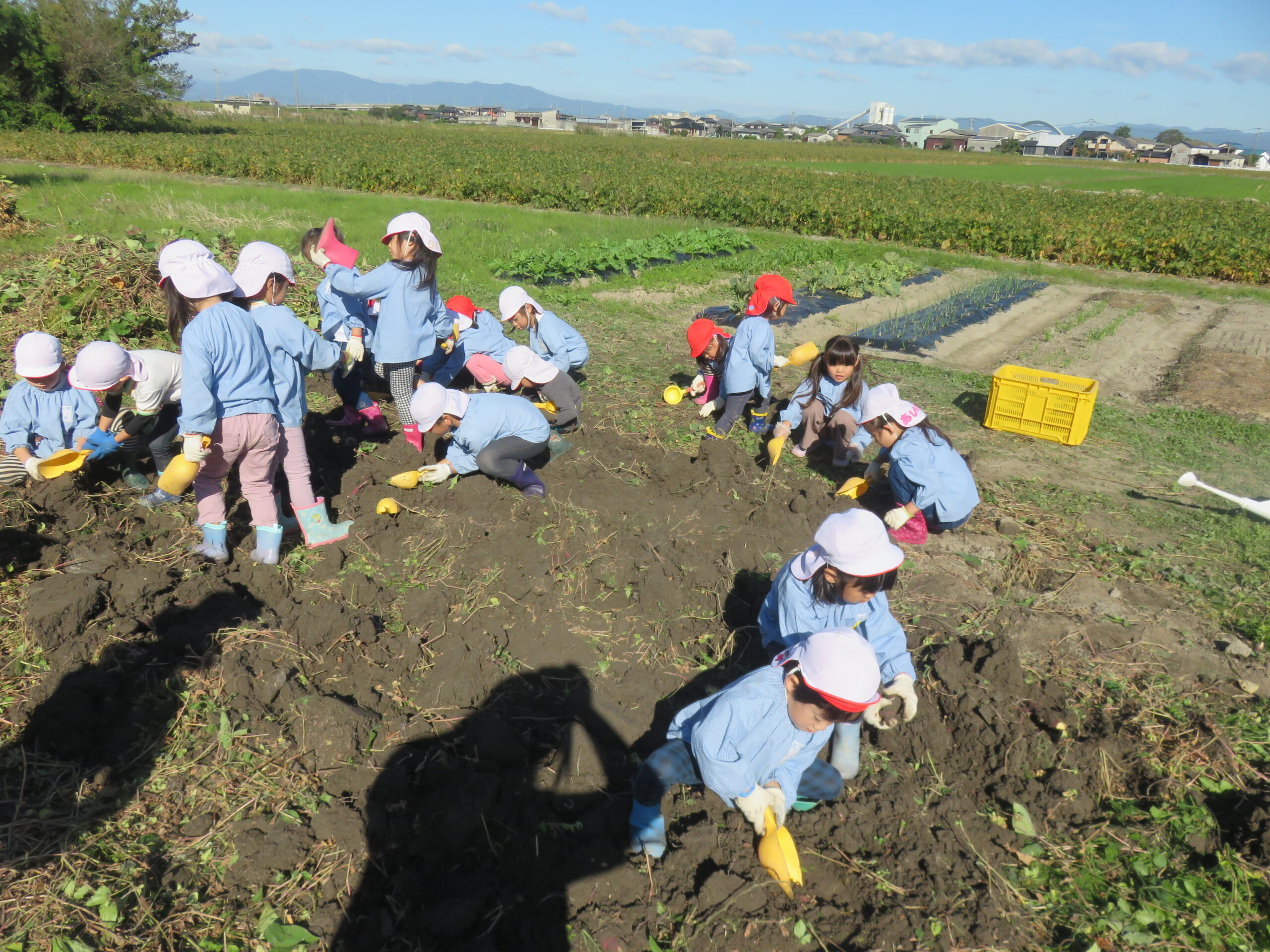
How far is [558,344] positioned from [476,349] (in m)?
0.70

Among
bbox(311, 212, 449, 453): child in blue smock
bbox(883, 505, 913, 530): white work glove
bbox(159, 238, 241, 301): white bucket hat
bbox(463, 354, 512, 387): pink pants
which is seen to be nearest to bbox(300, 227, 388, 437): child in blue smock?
bbox(311, 212, 449, 453): child in blue smock

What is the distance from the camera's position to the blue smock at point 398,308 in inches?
208

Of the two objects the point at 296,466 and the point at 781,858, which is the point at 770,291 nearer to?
the point at 296,466

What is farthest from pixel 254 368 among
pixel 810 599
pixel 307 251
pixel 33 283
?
pixel 33 283

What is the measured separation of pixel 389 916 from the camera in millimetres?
2576

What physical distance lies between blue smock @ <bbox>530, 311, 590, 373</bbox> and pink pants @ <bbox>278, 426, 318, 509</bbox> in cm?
254

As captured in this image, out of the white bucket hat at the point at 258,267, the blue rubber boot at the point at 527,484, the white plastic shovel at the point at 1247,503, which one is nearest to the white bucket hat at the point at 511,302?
the blue rubber boot at the point at 527,484

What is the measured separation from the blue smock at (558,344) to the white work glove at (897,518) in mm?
3038

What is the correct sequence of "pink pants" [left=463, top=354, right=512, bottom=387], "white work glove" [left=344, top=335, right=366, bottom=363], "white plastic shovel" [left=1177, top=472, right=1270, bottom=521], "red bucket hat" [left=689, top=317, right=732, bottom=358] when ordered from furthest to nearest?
"red bucket hat" [left=689, top=317, right=732, bottom=358]
"pink pants" [left=463, top=354, right=512, bottom=387]
"white work glove" [left=344, top=335, right=366, bottom=363]
"white plastic shovel" [left=1177, top=472, right=1270, bottom=521]

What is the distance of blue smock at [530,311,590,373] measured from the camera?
6.57 metres

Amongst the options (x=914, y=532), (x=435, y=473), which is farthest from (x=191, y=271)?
(x=914, y=532)

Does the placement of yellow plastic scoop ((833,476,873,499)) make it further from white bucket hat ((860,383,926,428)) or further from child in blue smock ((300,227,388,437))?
child in blue smock ((300,227,388,437))

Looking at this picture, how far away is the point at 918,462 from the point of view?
4734mm

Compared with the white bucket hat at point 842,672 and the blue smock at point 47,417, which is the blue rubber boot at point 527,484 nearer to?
the blue smock at point 47,417
